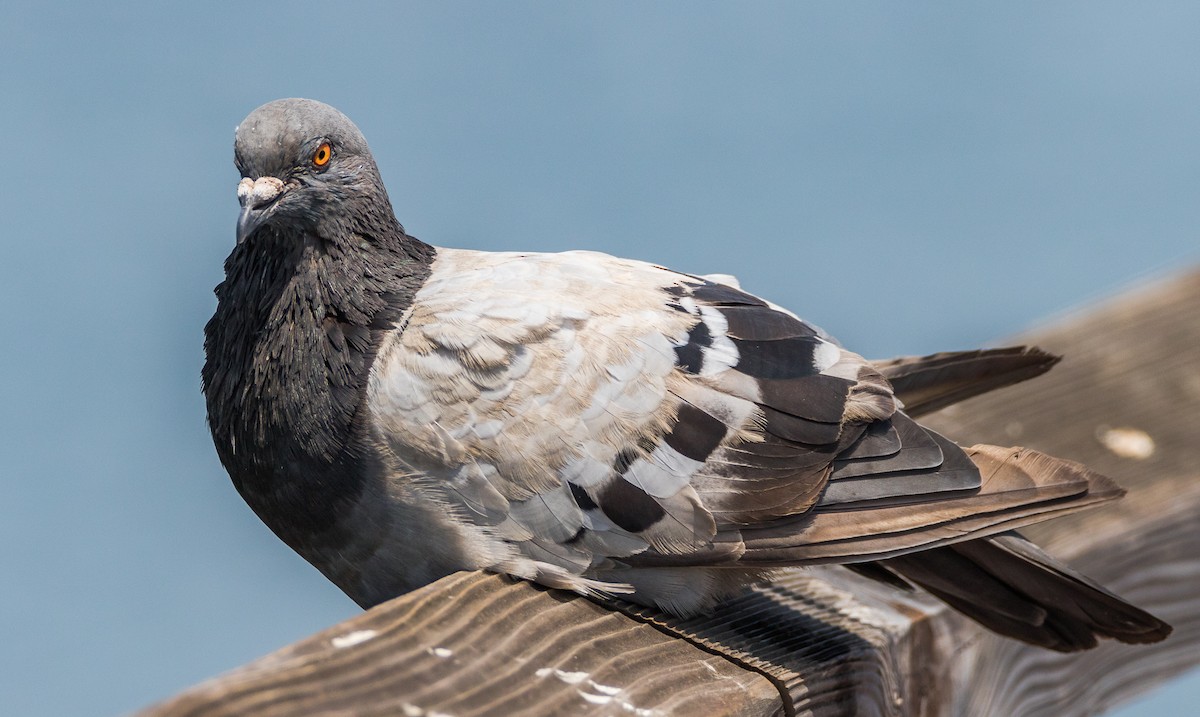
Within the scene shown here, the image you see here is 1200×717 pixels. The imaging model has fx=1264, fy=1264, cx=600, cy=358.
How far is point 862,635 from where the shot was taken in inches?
116

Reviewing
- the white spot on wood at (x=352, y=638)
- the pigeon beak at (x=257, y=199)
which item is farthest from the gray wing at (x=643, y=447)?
the white spot on wood at (x=352, y=638)

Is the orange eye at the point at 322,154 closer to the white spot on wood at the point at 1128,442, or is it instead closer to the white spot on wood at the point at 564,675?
the white spot on wood at the point at 564,675

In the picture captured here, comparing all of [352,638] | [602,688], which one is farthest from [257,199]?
[602,688]

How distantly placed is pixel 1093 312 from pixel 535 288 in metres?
2.28

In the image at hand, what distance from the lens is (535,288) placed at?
10.5ft

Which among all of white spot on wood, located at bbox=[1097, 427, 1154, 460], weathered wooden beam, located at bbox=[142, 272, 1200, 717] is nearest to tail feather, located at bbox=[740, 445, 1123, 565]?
weathered wooden beam, located at bbox=[142, 272, 1200, 717]

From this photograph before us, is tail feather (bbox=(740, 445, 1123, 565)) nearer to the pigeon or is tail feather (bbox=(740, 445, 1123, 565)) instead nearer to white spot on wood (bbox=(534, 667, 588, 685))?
the pigeon

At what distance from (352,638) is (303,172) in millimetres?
1622

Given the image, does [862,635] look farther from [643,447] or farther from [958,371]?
[958,371]

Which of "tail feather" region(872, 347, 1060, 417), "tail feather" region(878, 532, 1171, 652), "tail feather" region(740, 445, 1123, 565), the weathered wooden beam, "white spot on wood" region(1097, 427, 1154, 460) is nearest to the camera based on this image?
the weathered wooden beam

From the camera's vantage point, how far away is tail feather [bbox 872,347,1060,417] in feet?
11.6

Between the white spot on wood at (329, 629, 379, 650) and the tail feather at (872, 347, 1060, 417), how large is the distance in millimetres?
1840

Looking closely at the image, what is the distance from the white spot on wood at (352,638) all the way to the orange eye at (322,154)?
1.64m

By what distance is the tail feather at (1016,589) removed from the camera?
3143 mm
